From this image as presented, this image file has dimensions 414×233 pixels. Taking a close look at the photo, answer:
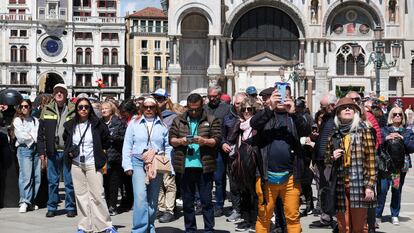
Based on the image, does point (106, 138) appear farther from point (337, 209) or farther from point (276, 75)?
point (276, 75)

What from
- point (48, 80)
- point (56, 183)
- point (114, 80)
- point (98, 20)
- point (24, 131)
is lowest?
point (56, 183)

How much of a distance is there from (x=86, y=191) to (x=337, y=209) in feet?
12.8

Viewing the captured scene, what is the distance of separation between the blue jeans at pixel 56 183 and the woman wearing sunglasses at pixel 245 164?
3033 mm

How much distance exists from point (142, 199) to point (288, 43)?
41117 mm

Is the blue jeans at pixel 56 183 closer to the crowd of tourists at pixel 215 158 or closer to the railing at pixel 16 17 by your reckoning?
the crowd of tourists at pixel 215 158

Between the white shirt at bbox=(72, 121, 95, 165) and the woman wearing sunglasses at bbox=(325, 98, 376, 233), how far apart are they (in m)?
3.71

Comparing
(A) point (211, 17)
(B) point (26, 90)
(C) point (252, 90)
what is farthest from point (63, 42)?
(C) point (252, 90)

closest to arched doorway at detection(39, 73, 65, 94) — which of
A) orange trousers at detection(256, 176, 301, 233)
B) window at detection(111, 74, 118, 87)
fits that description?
window at detection(111, 74, 118, 87)

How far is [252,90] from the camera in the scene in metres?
13.3

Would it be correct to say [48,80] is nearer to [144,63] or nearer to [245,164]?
[144,63]

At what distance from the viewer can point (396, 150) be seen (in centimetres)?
1056

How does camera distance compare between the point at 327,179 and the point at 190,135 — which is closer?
the point at 327,179

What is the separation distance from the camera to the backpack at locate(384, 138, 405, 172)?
10.5 metres

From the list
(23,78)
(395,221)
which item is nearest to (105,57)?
(23,78)
